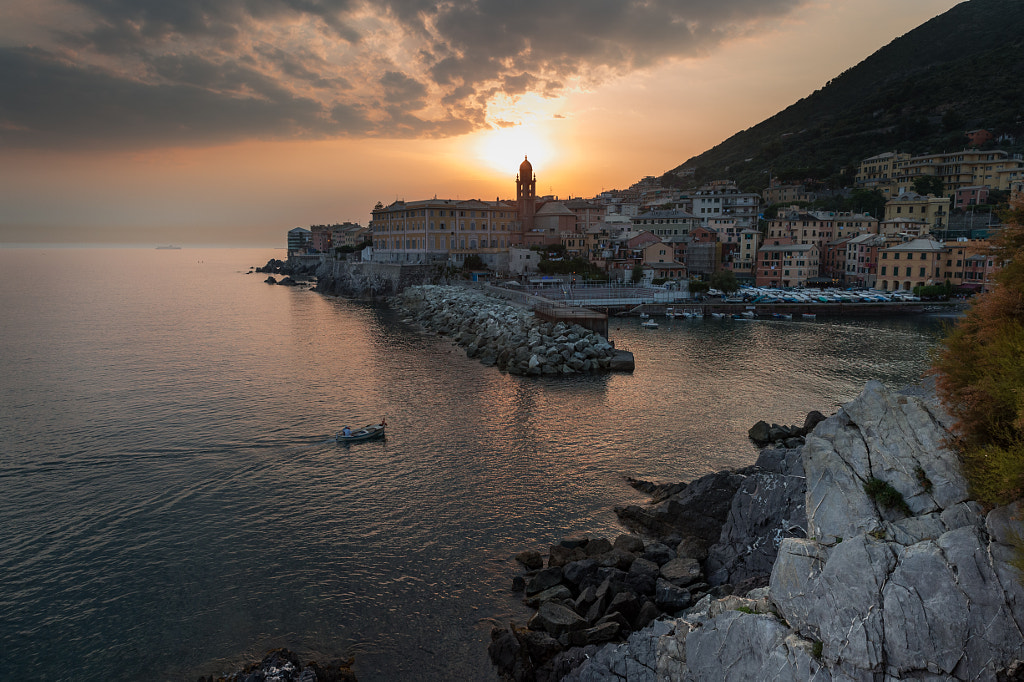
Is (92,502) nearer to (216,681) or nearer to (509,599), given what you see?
(216,681)

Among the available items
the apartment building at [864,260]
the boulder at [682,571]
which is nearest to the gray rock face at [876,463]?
the boulder at [682,571]

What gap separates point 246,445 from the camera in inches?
922

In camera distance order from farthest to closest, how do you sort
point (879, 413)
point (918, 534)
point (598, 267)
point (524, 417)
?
point (598, 267) < point (524, 417) < point (879, 413) < point (918, 534)

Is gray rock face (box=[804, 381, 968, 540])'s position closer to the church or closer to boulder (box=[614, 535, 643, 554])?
boulder (box=[614, 535, 643, 554])

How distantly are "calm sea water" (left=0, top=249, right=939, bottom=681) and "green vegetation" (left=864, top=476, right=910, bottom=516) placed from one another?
7723 mm

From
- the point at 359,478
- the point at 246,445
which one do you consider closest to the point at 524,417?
the point at 359,478

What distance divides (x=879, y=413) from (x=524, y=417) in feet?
59.5

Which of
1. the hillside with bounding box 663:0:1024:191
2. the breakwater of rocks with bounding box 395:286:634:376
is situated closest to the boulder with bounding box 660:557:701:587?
the breakwater of rocks with bounding box 395:286:634:376

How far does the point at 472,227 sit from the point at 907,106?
11367 centimetres

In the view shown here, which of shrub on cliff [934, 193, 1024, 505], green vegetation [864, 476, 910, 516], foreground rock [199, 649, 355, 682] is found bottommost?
foreground rock [199, 649, 355, 682]

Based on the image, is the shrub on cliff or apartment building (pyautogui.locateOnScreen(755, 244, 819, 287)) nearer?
the shrub on cliff

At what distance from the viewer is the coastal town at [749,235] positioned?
73312 millimetres

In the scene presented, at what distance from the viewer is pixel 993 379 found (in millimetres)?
8383

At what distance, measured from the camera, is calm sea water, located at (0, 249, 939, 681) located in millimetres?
12766
